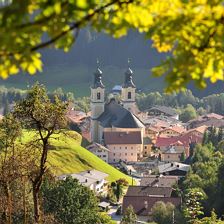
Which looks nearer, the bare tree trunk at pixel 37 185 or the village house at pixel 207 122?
the bare tree trunk at pixel 37 185

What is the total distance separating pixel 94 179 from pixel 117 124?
29.0 metres

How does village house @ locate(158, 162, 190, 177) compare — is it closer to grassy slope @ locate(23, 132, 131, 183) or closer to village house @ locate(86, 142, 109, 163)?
grassy slope @ locate(23, 132, 131, 183)

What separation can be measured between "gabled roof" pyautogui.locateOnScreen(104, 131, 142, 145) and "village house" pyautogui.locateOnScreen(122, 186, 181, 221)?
26024 millimetres

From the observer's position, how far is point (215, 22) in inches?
144

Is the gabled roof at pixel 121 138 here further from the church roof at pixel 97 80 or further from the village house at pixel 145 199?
the village house at pixel 145 199

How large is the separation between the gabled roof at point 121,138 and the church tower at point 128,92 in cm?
641

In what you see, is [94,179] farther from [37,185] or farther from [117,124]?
[37,185]

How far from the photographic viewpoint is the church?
70500 mm

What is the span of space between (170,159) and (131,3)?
6848 cm

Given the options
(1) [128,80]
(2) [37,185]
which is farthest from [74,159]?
(2) [37,185]

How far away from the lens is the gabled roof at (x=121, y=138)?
7081 centimetres

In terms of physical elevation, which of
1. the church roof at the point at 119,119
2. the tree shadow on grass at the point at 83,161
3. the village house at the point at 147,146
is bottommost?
the tree shadow on grass at the point at 83,161

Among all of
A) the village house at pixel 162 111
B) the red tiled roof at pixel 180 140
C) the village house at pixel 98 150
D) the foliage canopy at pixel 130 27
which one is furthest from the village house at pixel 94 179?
the village house at pixel 162 111

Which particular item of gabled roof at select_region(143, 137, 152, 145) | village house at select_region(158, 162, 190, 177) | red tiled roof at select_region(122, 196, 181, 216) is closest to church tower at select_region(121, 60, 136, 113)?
gabled roof at select_region(143, 137, 152, 145)
